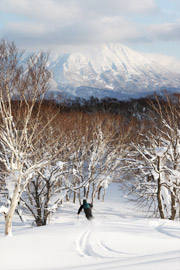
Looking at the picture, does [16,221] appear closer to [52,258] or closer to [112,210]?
[112,210]

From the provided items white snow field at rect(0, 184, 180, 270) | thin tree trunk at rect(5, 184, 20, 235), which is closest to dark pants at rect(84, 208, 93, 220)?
white snow field at rect(0, 184, 180, 270)

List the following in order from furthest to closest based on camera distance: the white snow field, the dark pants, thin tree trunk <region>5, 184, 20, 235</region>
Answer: the dark pants
thin tree trunk <region>5, 184, 20, 235</region>
the white snow field

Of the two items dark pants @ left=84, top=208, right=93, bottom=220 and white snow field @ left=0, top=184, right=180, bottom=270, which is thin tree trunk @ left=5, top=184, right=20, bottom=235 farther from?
dark pants @ left=84, top=208, right=93, bottom=220

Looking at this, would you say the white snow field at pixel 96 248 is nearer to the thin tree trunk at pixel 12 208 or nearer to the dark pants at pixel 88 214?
the thin tree trunk at pixel 12 208

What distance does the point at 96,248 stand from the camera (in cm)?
770

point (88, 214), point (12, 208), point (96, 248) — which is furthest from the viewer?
point (88, 214)

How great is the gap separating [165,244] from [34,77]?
5987 millimetres

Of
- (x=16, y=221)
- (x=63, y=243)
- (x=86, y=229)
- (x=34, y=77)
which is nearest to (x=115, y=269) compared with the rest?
(x=63, y=243)

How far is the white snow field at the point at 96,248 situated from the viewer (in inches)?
239

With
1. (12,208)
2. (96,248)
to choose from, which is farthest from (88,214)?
(96,248)

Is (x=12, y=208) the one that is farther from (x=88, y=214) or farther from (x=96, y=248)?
(x=88, y=214)

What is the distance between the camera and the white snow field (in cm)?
606

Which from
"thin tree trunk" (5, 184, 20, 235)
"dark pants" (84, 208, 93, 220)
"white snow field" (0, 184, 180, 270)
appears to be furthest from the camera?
"dark pants" (84, 208, 93, 220)

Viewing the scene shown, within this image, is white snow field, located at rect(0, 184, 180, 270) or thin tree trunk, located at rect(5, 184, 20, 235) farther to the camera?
thin tree trunk, located at rect(5, 184, 20, 235)
